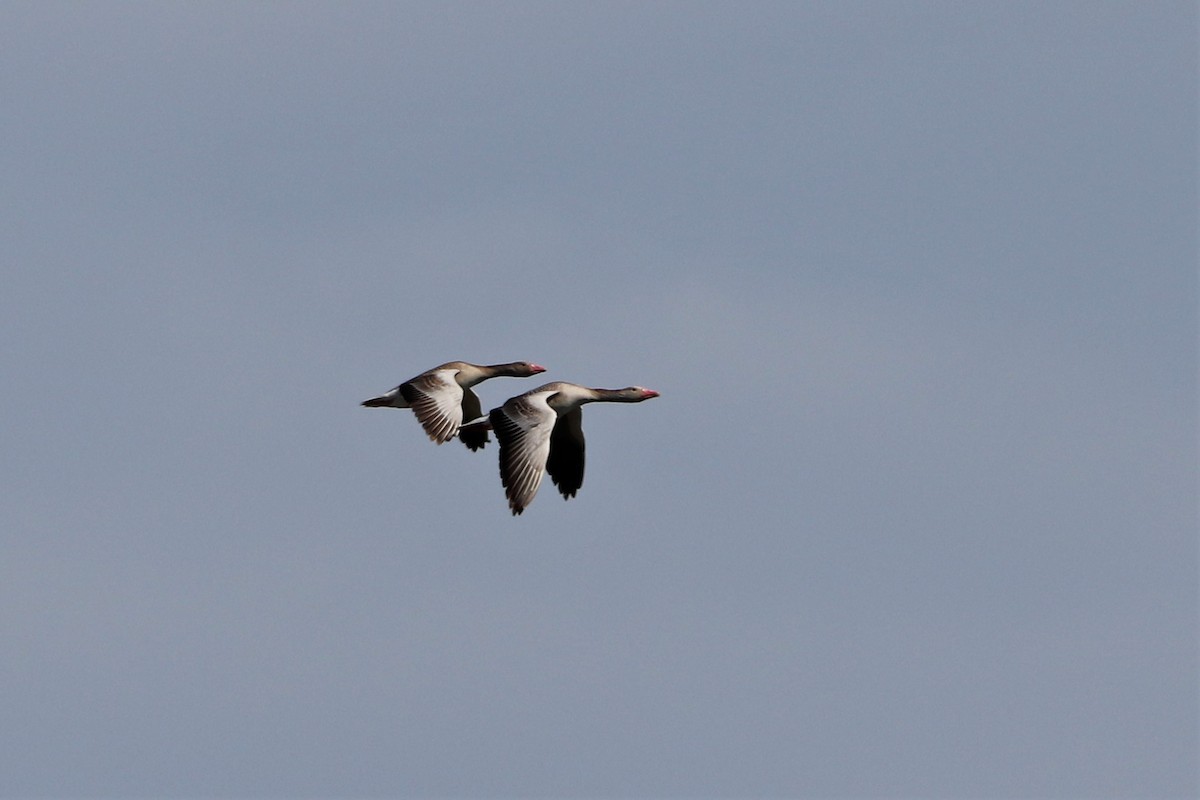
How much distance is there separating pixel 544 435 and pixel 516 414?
1.35 metres

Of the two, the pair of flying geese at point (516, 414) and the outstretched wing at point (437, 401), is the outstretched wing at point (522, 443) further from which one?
the outstretched wing at point (437, 401)

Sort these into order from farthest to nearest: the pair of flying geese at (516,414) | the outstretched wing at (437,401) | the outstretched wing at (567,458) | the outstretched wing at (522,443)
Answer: the outstretched wing at (567,458) < the outstretched wing at (437,401) < the pair of flying geese at (516,414) < the outstretched wing at (522,443)

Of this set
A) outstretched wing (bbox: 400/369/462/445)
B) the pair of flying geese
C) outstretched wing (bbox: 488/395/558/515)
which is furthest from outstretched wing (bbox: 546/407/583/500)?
outstretched wing (bbox: 488/395/558/515)

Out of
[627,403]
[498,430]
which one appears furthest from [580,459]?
[498,430]

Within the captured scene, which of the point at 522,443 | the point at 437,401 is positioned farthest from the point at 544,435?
the point at 437,401

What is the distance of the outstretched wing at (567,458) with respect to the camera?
57406mm

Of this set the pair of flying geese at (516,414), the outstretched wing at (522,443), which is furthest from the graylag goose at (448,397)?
the outstretched wing at (522,443)

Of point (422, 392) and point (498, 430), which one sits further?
point (422, 392)

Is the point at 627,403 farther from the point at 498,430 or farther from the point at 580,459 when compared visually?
the point at 498,430

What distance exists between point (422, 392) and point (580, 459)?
4.17 metres

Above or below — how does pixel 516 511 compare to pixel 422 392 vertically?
below

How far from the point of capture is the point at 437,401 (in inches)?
2234

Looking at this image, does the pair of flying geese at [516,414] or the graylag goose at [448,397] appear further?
the graylag goose at [448,397]

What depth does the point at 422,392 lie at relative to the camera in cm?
5719
